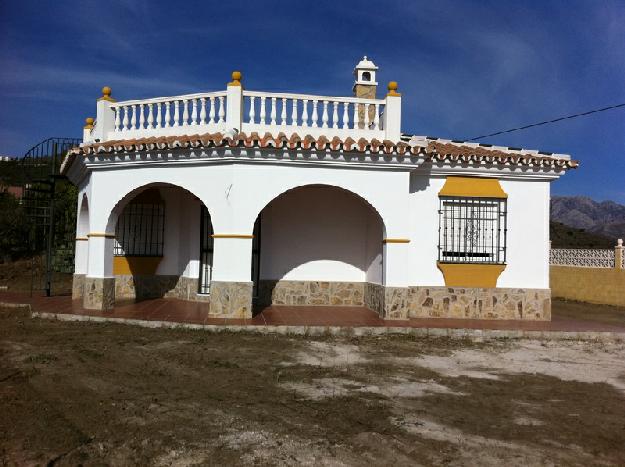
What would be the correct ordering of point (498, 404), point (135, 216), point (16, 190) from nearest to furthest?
point (498, 404) → point (135, 216) → point (16, 190)

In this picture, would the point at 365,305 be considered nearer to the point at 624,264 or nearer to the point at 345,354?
the point at 345,354

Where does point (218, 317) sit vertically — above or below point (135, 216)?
below

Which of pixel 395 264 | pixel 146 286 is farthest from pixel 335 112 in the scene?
pixel 146 286

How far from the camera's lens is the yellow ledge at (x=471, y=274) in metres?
10.1

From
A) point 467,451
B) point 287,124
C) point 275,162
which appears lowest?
point 467,451

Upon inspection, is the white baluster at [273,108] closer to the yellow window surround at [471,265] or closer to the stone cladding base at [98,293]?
the yellow window surround at [471,265]

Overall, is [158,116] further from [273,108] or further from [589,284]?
[589,284]

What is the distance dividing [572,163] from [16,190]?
32795 millimetres

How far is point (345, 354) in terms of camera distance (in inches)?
283

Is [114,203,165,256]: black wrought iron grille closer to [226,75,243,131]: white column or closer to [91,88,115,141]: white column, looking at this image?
[91,88,115,141]: white column

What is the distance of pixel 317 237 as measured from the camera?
1113 cm

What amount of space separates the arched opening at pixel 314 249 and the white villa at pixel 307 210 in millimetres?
30

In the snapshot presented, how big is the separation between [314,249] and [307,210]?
2.80ft

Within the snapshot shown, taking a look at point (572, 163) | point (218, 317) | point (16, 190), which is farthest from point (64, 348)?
point (16, 190)
